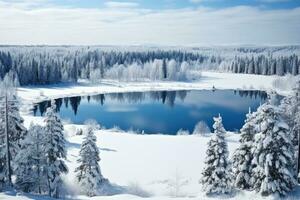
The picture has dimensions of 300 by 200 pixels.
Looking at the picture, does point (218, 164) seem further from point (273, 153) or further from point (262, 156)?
point (273, 153)

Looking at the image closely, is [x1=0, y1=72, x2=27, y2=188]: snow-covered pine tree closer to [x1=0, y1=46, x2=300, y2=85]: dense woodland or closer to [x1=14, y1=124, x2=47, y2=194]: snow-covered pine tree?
[x1=14, y1=124, x2=47, y2=194]: snow-covered pine tree

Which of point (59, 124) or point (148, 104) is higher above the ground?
point (59, 124)

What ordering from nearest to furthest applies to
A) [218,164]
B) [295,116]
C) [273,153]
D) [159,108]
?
[273,153], [218,164], [295,116], [159,108]

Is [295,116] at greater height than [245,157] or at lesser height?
greater

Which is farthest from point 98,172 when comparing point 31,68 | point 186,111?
point 31,68

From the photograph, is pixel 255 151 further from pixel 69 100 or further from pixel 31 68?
pixel 31 68

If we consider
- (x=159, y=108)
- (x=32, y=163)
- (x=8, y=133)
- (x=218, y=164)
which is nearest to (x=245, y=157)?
(x=218, y=164)

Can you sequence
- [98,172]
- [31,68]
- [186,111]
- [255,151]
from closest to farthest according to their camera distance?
[255,151] < [98,172] < [186,111] < [31,68]
